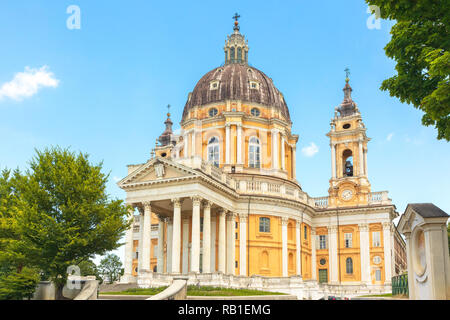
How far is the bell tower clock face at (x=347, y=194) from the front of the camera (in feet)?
189

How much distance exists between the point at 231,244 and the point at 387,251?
18213 mm

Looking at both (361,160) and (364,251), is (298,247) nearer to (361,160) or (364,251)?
(364,251)

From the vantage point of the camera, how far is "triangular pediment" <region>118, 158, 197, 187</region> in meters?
41.6

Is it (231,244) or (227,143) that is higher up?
(227,143)

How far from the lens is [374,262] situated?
177 feet

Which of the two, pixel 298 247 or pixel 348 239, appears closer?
pixel 298 247

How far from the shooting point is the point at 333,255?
56.2 m

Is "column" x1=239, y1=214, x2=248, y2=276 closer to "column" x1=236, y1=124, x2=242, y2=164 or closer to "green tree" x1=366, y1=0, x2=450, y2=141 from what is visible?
"column" x1=236, y1=124, x2=242, y2=164

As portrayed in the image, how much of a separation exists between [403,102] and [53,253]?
21314 millimetres

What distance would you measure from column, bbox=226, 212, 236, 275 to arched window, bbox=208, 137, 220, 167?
29.8 ft

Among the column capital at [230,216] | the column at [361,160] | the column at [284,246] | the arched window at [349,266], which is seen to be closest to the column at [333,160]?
the column at [361,160]

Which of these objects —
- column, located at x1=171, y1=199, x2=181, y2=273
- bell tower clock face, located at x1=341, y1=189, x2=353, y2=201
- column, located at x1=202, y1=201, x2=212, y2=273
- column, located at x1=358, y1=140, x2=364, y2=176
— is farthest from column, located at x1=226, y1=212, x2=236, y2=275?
column, located at x1=358, y1=140, x2=364, y2=176

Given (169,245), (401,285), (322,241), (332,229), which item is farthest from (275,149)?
(401,285)

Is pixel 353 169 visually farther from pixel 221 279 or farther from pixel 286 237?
pixel 221 279
